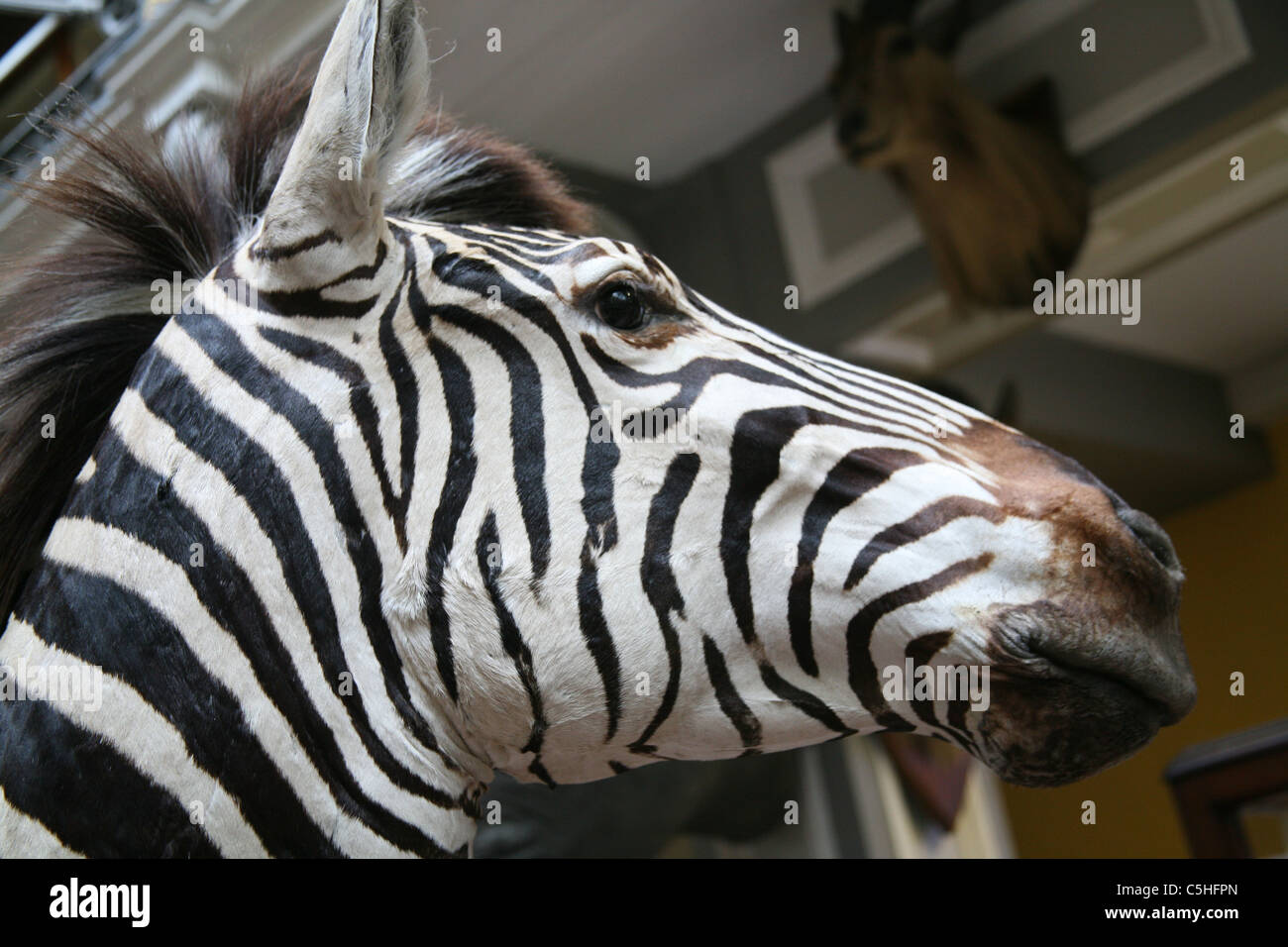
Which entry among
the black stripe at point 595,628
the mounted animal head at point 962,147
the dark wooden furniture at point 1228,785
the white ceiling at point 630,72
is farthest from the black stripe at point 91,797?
the mounted animal head at point 962,147

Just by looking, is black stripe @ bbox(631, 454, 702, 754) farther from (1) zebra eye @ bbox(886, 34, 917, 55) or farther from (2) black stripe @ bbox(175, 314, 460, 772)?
(1) zebra eye @ bbox(886, 34, 917, 55)

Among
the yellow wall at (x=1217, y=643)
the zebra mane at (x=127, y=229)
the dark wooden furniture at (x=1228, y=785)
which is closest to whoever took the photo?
the zebra mane at (x=127, y=229)

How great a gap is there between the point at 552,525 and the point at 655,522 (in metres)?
0.10

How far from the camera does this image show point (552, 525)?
1.19m

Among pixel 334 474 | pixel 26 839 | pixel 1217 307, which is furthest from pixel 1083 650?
pixel 1217 307

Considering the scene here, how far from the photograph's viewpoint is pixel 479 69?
4.25m

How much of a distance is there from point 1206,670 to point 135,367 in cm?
703

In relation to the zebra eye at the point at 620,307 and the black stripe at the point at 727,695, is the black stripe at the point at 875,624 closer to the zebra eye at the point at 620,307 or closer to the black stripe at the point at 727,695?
the black stripe at the point at 727,695

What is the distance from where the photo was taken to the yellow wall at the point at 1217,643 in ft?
22.5

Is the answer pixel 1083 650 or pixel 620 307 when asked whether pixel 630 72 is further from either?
pixel 1083 650

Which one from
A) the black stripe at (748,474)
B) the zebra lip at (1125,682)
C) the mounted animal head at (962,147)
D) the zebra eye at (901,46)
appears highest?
the zebra eye at (901,46)

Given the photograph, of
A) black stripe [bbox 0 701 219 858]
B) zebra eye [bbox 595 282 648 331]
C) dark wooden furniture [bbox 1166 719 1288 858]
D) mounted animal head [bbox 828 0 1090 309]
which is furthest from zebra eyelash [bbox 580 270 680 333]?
mounted animal head [bbox 828 0 1090 309]

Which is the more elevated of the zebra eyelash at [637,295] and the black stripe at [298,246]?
the black stripe at [298,246]

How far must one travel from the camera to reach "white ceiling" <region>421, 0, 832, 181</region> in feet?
13.7
